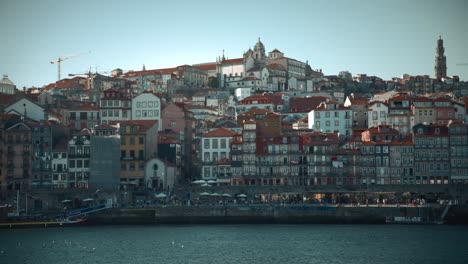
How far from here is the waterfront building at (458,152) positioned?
10300 cm

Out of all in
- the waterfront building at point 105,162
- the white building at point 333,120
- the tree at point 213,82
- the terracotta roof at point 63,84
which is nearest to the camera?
the waterfront building at point 105,162

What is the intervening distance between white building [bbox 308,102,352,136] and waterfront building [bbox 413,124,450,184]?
1553cm

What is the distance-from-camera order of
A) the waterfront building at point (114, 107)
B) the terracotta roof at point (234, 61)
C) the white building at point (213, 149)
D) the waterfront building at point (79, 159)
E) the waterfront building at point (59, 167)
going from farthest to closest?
the terracotta roof at point (234, 61) → the waterfront building at point (114, 107) → the white building at point (213, 149) → the waterfront building at point (59, 167) → the waterfront building at point (79, 159)

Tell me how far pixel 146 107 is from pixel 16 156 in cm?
2472

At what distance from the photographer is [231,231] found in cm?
8750

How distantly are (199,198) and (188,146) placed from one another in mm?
21529

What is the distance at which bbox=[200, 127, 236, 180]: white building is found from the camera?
360ft

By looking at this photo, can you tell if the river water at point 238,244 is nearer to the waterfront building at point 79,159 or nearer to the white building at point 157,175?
the white building at point 157,175

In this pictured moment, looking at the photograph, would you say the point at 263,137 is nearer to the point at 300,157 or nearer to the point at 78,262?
the point at 300,157

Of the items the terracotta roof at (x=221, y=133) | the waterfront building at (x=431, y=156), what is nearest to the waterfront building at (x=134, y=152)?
the terracotta roof at (x=221, y=133)

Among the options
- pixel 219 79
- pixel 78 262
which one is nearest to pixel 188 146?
pixel 78 262

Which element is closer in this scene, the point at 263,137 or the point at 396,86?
the point at 263,137

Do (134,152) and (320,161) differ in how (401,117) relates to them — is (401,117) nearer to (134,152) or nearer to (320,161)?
(320,161)

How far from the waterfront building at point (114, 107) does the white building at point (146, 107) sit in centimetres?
97
